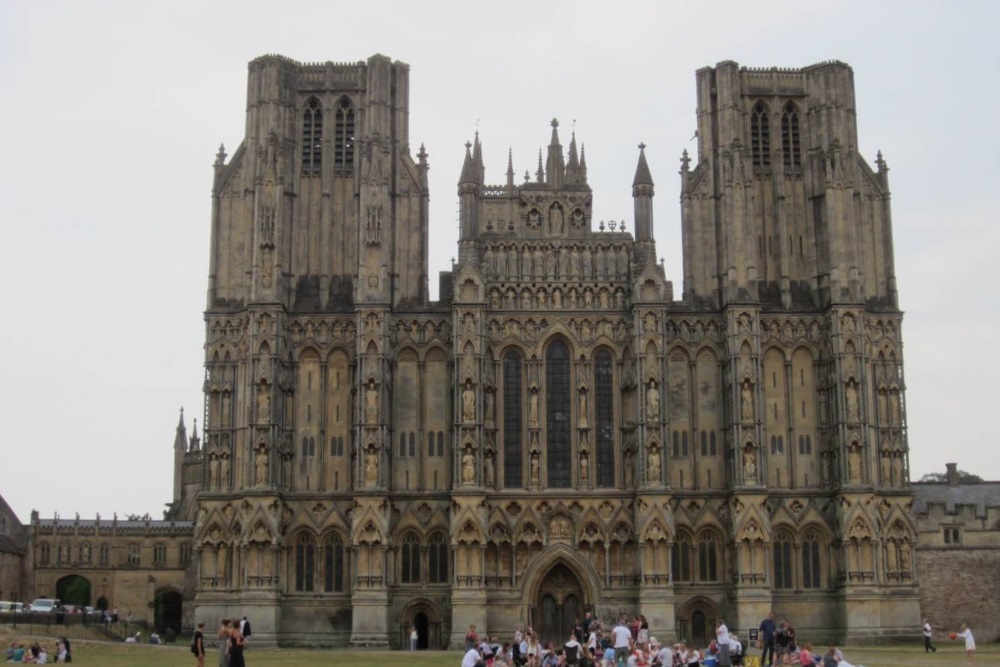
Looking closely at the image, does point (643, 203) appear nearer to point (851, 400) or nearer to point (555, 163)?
point (555, 163)

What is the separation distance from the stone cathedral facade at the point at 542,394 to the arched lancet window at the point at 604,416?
11 centimetres

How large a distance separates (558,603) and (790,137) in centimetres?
2709

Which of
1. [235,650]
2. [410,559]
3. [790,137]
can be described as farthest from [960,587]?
[235,650]

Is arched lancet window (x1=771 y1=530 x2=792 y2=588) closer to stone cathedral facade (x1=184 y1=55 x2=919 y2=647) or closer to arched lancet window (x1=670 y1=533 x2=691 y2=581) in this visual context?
stone cathedral facade (x1=184 y1=55 x2=919 y2=647)

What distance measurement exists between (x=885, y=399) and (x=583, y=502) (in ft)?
51.7

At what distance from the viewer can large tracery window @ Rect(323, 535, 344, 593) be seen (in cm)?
6556

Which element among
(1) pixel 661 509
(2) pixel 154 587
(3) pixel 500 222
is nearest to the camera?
(1) pixel 661 509

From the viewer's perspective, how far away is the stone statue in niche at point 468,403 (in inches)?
2549

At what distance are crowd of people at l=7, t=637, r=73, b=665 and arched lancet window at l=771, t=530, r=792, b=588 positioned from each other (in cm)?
3262

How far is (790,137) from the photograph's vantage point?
71938 millimetres

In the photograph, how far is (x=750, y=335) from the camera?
219ft

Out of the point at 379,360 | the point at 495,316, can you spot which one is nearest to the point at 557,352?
the point at 495,316

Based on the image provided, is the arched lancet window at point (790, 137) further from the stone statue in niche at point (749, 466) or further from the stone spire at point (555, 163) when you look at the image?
the stone statue in niche at point (749, 466)

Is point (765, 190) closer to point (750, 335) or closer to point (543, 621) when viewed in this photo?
point (750, 335)
